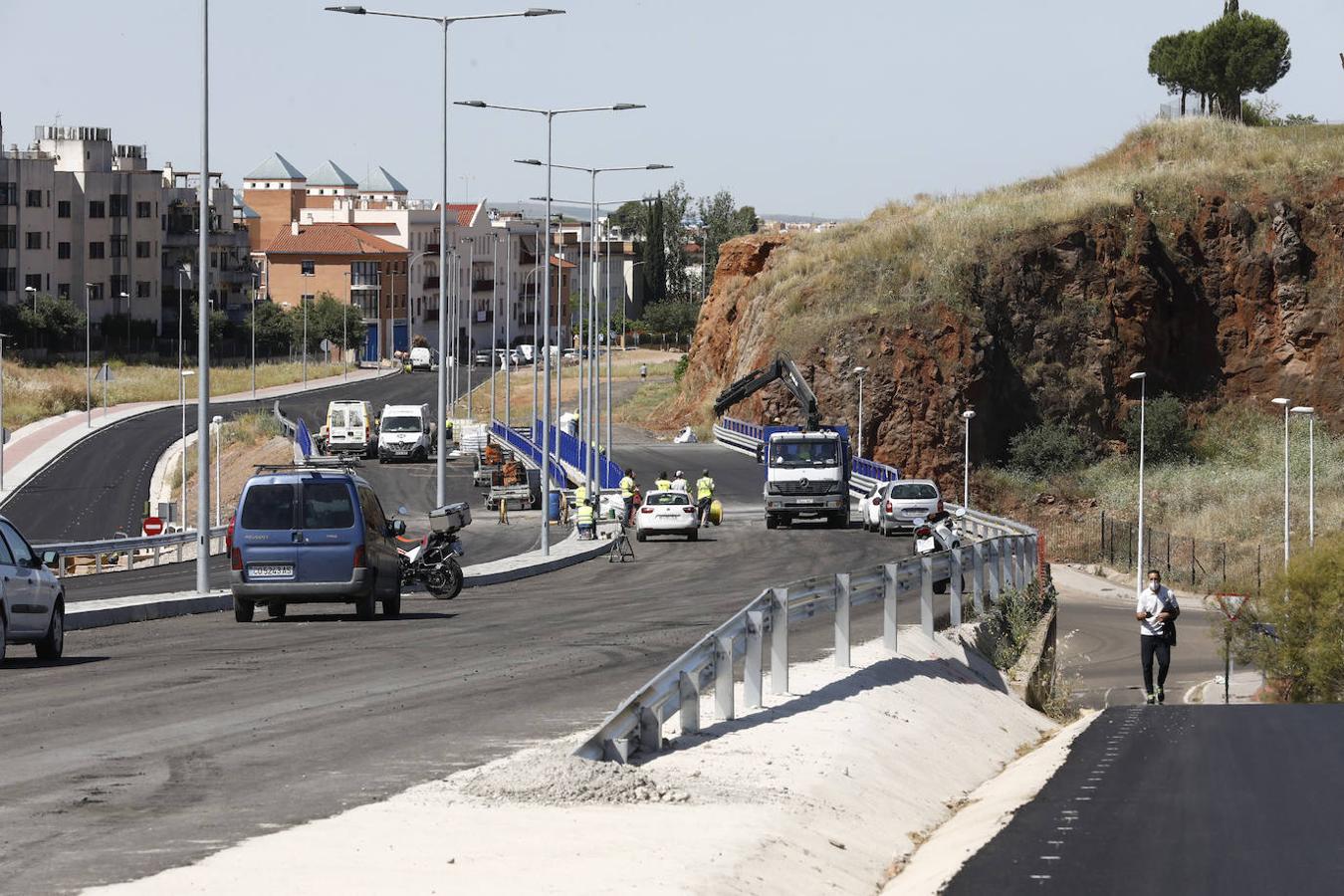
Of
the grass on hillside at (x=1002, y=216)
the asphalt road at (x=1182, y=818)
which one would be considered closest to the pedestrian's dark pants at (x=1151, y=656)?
the asphalt road at (x=1182, y=818)

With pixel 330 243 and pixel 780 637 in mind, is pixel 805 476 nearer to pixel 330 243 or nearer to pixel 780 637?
pixel 780 637

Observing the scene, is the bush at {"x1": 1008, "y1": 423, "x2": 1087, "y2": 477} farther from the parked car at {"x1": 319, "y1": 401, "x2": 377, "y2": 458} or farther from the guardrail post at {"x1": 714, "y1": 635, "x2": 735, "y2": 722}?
the guardrail post at {"x1": 714, "y1": 635, "x2": 735, "y2": 722}

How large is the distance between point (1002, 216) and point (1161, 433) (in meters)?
15.2

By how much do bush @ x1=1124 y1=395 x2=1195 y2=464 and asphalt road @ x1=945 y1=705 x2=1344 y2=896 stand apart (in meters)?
80.5

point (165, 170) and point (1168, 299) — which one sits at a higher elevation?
point (165, 170)

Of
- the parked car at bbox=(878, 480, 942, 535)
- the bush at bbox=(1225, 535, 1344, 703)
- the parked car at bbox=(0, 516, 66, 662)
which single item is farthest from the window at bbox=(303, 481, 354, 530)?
the parked car at bbox=(878, 480, 942, 535)

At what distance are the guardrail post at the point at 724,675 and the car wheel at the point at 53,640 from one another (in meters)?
8.67

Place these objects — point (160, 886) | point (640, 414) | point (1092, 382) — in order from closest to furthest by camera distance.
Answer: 1. point (160, 886)
2. point (1092, 382)
3. point (640, 414)

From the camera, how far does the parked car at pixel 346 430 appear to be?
84.2 meters

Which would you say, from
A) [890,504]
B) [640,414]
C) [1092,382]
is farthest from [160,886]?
[640,414]

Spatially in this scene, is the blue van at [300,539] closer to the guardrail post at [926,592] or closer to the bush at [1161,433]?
the guardrail post at [926,592]

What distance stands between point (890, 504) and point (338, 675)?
121 ft

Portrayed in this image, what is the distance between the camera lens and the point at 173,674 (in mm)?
18672

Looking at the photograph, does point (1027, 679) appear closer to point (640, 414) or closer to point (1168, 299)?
point (1168, 299)
